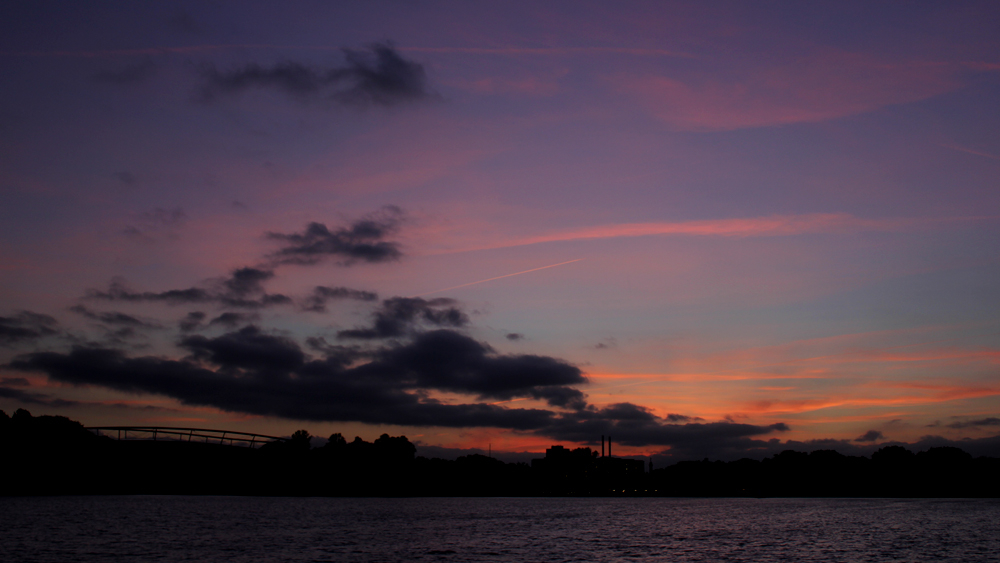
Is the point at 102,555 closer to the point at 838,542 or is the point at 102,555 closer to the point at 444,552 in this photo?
the point at 444,552

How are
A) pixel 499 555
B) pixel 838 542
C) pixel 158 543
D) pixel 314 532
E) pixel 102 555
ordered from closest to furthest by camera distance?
pixel 102 555, pixel 499 555, pixel 158 543, pixel 838 542, pixel 314 532

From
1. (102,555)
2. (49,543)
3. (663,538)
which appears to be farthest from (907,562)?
(49,543)

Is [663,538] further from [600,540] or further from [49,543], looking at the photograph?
[49,543]

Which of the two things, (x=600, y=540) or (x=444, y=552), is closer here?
(x=444, y=552)

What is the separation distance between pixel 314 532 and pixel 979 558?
315 feet

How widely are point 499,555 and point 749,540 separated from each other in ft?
165

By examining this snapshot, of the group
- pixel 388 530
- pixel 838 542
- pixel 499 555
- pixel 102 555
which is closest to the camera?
pixel 102 555

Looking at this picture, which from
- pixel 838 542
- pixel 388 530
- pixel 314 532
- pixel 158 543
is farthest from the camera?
pixel 388 530

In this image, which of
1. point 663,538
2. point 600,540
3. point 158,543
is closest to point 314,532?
point 158,543

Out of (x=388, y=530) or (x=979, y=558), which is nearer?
(x=979, y=558)

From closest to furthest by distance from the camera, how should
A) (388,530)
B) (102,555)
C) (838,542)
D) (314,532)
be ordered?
(102,555) → (838,542) → (314,532) → (388,530)

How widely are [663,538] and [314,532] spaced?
58.8 m

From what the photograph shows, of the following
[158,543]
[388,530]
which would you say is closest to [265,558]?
[158,543]

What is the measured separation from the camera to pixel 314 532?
393 ft
